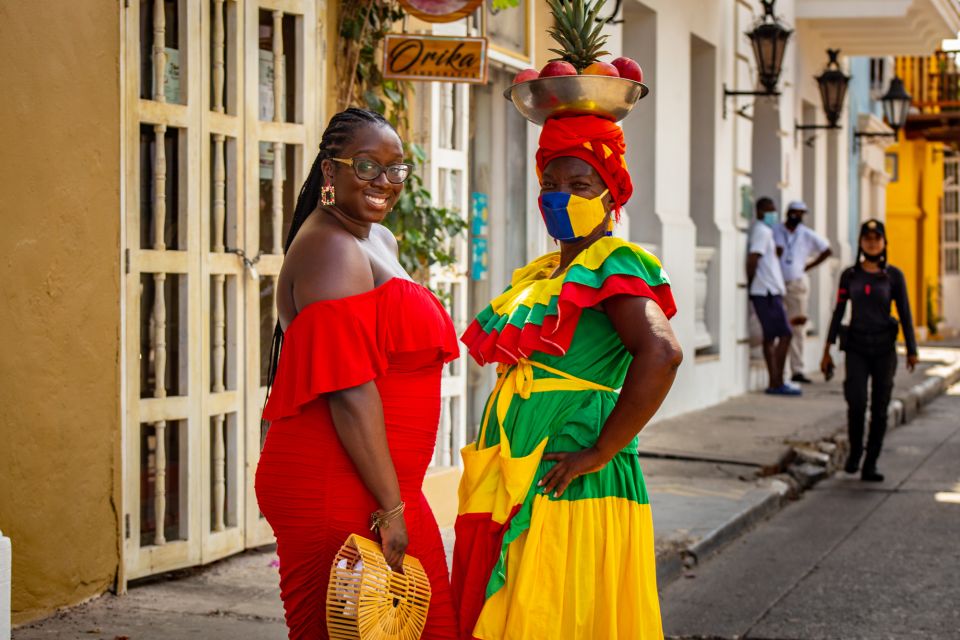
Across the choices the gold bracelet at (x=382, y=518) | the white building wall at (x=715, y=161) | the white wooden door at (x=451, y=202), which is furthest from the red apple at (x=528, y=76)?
the white building wall at (x=715, y=161)

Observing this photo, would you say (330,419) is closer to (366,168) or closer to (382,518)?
(382,518)

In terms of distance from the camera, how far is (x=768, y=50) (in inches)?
517

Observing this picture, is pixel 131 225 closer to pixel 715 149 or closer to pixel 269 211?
pixel 269 211

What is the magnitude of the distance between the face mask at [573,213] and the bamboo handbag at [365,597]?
947 millimetres

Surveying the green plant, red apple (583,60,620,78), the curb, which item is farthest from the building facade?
red apple (583,60,620,78)

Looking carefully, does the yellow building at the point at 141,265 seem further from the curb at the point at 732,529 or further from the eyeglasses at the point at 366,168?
the eyeglasses at the point at 366,168

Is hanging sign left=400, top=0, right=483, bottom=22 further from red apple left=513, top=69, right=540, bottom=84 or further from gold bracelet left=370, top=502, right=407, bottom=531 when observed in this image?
gold bracelet left=370, top=502, right=407, bottom=531

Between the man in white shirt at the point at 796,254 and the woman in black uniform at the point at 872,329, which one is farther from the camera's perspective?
the man in white shirt at the point at 796,254

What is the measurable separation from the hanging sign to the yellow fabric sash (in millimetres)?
3224

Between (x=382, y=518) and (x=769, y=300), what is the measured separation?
1130 centimetres

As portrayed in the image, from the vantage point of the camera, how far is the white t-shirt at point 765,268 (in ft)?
44.9

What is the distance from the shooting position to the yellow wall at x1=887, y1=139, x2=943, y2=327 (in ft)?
90.0

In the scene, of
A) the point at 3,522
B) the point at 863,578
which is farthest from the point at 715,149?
the point at 3,522

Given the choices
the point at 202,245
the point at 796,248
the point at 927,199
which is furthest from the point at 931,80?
the point at 202,245
